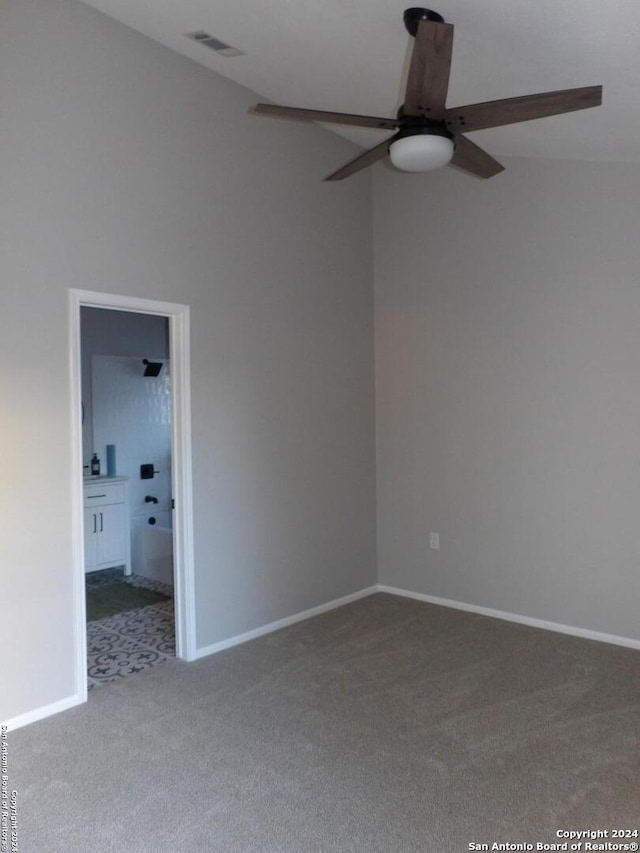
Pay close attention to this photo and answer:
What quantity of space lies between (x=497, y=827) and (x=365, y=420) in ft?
10.3

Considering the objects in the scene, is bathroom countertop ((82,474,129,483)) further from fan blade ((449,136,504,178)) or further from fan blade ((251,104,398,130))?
A: fan blade ((449,136,504,178))

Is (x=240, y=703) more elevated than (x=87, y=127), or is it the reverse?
(x=87, y=127)

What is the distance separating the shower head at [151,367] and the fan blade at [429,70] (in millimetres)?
4326

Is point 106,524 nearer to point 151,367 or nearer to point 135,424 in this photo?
point 135,424

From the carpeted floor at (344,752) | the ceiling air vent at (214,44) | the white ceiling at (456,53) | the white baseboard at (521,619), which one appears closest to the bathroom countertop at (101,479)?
the carpeted floor at (344,752)

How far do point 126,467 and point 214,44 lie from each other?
383 centimetres

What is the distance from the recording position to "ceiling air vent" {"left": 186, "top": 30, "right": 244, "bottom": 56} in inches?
137

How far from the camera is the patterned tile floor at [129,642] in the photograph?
378cm

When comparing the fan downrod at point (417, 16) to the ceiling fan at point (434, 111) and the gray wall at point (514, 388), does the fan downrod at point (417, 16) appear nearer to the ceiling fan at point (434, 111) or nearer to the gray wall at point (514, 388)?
the ceiling fan at point (434, 111)

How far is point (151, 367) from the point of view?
20.9 ft

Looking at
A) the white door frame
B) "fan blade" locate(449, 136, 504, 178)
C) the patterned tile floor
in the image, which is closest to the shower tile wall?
the patterned tile floor

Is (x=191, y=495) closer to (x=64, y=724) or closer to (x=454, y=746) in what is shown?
(x=64, y=724)

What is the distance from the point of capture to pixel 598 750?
284 cm

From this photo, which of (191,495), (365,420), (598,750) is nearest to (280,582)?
(191,495)
